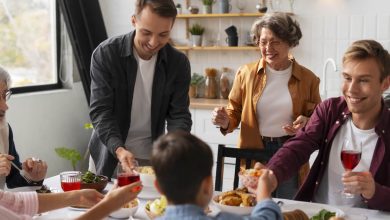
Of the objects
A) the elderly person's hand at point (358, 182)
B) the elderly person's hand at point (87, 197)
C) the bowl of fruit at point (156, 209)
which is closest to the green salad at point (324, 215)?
the elderly person's hand at point (358, 182)

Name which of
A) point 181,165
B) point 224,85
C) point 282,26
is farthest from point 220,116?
point 224,85

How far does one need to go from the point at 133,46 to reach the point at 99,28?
2774mm

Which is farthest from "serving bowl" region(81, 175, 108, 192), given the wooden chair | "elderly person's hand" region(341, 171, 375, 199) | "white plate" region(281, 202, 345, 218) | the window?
the window

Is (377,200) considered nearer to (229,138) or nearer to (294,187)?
(294,187)

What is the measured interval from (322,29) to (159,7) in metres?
2.55

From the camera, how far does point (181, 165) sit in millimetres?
1276

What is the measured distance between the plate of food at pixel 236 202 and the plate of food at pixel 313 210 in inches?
5.5

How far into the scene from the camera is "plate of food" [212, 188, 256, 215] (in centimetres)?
190

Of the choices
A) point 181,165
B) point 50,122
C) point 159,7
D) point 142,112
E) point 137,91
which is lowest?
point 50,122

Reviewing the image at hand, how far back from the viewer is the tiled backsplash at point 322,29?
14.6ft

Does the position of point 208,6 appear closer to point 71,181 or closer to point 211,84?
point 211,84

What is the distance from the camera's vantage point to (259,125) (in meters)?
2.94

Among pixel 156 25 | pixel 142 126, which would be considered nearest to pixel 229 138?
pixel 142 126

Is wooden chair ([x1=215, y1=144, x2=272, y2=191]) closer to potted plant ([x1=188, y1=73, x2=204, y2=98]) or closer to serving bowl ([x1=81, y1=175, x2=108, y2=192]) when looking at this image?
serving bowl ([x1=81, y1=175, x2=108, y2=192])
